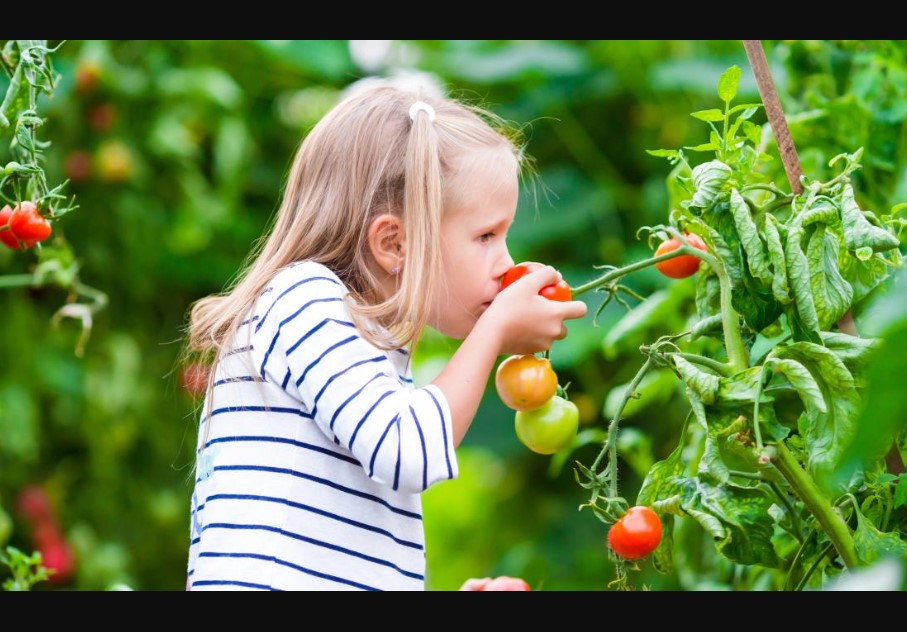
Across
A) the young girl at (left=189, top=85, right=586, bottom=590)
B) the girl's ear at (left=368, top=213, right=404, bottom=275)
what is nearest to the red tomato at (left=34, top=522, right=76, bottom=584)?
the young girl at (left=189, top=85, right=586, bottom=590)

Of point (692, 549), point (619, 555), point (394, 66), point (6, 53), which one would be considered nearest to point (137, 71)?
point (394, 66)

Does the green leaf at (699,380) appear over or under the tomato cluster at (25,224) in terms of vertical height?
under

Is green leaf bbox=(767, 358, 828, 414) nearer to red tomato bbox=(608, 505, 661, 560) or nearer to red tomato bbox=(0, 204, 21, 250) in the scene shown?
red tomato bbox=(608, 505, 661, 560)

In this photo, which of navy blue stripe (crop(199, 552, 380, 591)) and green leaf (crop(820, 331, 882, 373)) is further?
navy blue stripe (crop(199, 552, 380, 591))

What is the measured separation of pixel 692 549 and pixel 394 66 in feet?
5.32

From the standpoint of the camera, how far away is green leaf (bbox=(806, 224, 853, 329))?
771 mm

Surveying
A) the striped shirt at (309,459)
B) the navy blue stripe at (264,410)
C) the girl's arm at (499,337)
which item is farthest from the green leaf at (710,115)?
the navy blue stripe at (264,410)

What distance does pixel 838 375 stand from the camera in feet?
2.41

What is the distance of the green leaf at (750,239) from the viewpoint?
30.5 inches

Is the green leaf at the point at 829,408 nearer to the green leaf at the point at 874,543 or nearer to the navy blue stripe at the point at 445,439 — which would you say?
the green leaf at the point at 874,543

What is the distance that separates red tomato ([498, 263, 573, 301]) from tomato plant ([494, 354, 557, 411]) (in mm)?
61

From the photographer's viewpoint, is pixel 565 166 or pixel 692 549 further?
pixel 565 166

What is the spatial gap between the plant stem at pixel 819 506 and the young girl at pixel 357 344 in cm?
25

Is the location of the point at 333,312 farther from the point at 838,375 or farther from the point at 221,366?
the point at 838,375
